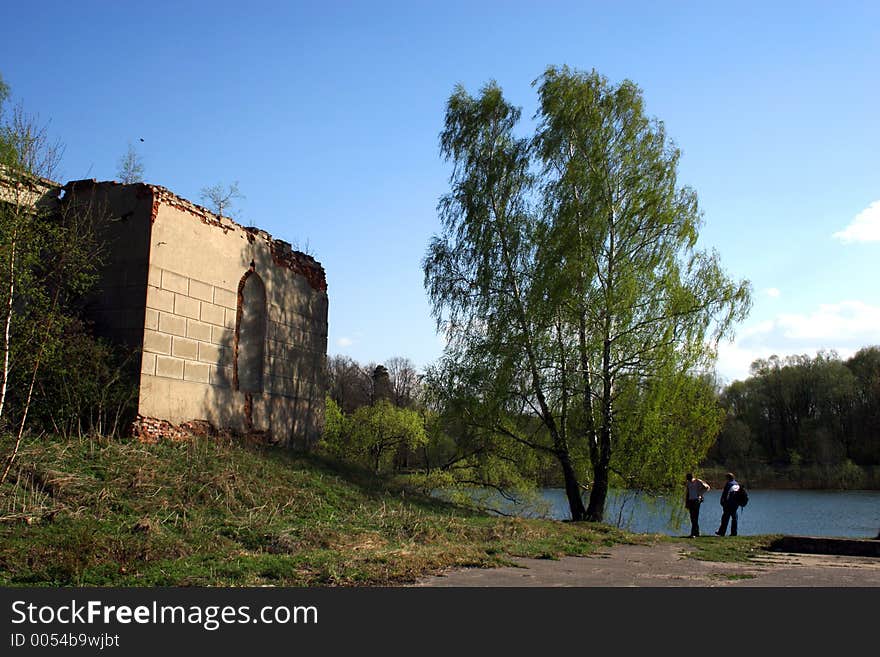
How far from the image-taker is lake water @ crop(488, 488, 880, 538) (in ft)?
69.9

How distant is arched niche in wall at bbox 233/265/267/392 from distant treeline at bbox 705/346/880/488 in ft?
147

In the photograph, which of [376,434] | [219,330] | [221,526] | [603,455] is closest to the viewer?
[221,526]

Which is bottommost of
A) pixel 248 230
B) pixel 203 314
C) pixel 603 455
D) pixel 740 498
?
pixel 740 498

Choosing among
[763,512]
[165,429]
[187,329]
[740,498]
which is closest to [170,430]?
[165,429]

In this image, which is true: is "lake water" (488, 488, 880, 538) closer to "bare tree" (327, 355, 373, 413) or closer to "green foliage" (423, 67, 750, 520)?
"green foliage" (423, 67, 750, 520)

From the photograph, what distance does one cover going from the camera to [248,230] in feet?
59.1

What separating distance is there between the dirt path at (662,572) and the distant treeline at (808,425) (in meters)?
45.2

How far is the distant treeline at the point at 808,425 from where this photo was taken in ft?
180

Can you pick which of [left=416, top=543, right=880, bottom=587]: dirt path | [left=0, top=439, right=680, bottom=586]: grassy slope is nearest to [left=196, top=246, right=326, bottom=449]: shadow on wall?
[left=0, top=439, right=680, bottom=586]: grassy slope

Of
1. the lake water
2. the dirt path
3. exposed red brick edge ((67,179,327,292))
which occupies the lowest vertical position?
the lake water

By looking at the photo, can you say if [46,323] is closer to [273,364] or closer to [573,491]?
[273,364]

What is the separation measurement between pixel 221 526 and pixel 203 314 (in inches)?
238

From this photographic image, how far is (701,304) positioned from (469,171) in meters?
7.45

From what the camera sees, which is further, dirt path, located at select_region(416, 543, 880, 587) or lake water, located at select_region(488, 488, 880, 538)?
lake water, located at select_region(488, 488, 880, 538)
